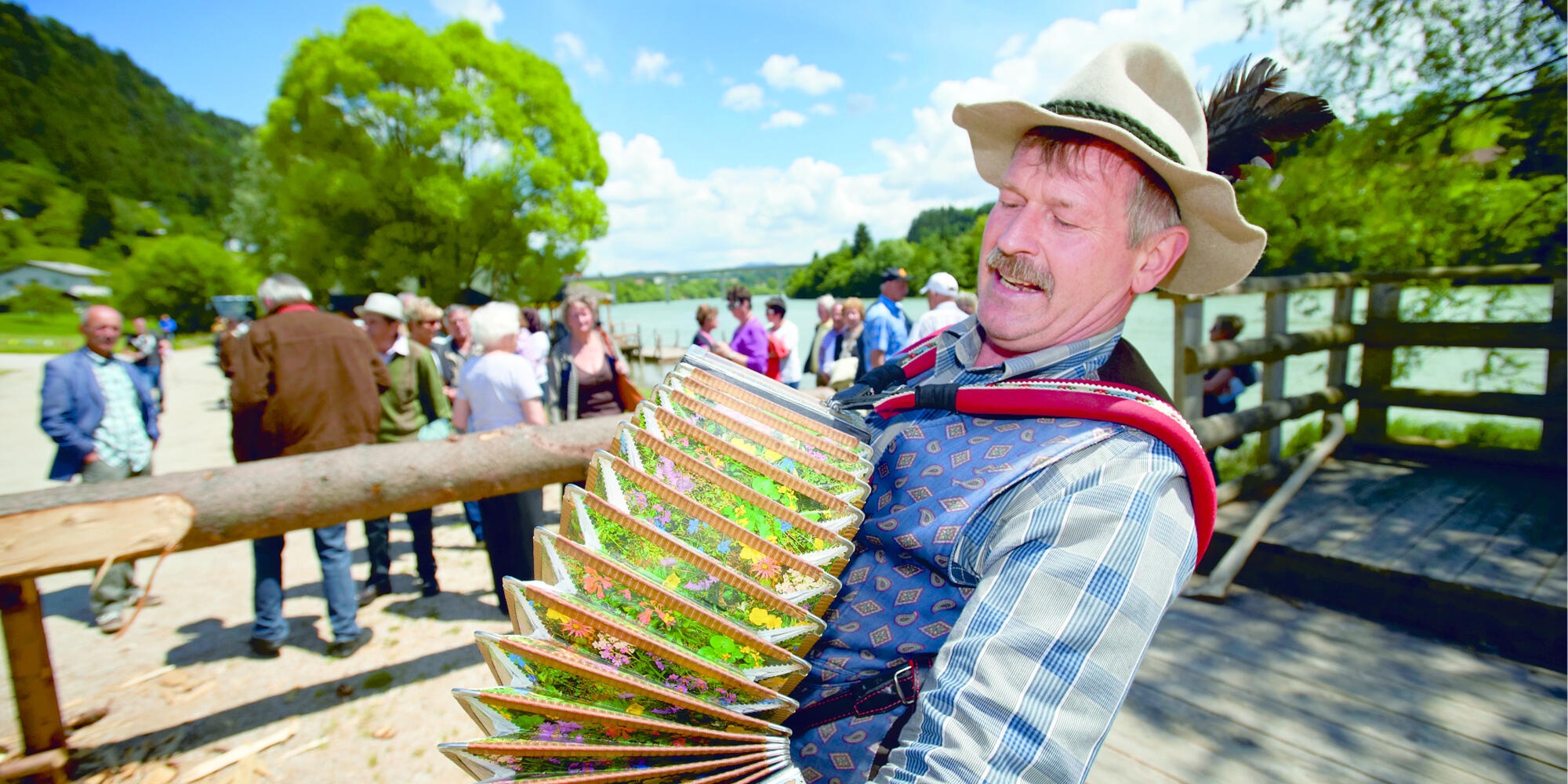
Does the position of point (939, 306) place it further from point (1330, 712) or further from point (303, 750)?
point (303, 750)

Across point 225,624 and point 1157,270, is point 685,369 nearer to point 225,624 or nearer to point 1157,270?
point 1157,270

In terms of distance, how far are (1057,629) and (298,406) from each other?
432 centimetres

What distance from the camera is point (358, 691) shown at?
3.57 m

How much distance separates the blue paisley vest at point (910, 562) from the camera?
1088 mm

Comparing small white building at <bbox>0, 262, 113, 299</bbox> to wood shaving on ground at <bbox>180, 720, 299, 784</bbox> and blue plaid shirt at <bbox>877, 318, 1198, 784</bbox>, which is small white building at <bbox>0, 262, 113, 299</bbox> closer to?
wood shaving on ground at <bbox>180, 720, 299, 784</bbox>

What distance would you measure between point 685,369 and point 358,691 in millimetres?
3461

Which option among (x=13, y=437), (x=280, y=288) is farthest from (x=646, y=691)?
(x=13, y=437)

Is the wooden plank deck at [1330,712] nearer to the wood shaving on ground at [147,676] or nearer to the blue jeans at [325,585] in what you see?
the blue jeans at [325,585]

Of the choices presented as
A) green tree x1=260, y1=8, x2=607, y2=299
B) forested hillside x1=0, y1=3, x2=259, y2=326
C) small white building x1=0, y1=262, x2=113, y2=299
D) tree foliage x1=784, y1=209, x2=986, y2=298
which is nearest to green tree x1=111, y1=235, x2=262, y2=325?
forested hillside x1=0, y1=3, x2=259, y2=326

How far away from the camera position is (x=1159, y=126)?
3.74ft

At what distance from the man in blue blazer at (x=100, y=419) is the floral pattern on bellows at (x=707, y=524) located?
492 cm

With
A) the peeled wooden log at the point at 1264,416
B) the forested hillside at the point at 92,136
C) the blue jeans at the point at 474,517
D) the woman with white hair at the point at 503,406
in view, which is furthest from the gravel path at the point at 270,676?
the forested hillside at the point at 92,136

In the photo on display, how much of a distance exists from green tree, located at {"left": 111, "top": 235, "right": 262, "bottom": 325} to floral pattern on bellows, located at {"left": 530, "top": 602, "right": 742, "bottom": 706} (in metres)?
59.4

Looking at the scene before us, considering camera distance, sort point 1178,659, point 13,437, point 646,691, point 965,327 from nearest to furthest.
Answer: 1. point 646,691
2. point 965,327
3. point 1178,659
4. point 13,437
